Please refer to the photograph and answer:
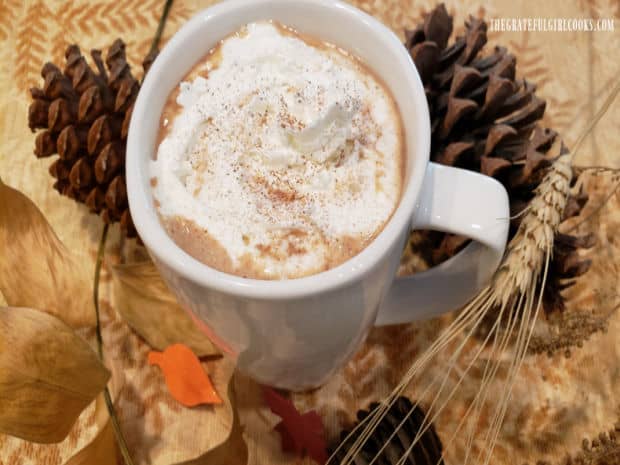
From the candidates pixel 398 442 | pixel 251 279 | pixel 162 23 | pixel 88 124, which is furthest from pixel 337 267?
pixel 162 23

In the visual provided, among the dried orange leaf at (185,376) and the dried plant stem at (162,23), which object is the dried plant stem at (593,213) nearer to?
the dried orange leaf at (185,376)

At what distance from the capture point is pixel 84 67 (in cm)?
78

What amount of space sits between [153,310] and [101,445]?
157 millimetres

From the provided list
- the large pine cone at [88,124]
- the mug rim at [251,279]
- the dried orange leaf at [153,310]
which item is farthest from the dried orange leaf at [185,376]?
the mug rim at [251,279]

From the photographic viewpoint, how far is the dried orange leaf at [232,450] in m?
0.67

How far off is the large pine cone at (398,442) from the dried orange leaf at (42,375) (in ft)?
0.86

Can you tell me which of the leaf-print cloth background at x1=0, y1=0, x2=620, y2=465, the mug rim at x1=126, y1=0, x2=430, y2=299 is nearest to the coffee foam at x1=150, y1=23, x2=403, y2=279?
the mug rim at x1=126, y1=0, x2=430, y2=299

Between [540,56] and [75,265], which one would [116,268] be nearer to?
[75,265]

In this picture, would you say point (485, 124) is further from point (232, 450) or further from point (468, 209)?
point (232, 450)

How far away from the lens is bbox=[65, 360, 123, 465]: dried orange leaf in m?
0.70

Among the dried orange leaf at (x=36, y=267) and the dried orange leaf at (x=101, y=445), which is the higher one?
the dried orange leaf at (x=36, y=267)

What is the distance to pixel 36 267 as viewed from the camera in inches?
30.1

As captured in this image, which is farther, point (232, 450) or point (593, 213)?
point (593, 213)

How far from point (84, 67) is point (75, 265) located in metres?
0.22
